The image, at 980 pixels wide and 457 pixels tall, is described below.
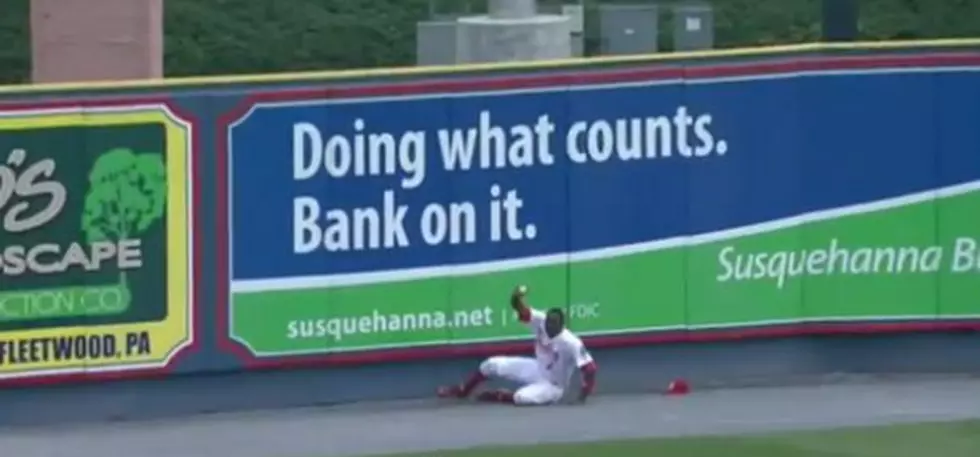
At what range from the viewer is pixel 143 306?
1537 centimetres

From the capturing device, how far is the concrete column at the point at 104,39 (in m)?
20.5

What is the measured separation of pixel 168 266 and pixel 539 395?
240 centimetres

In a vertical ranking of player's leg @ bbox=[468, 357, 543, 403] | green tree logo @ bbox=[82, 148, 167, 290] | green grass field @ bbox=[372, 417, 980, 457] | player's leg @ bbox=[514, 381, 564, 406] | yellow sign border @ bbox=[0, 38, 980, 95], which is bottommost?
green grass field @ bbox=[372, 417, 980, 457]

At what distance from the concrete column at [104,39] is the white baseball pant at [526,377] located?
5.77m

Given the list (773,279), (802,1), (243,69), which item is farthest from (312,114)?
(802,1)

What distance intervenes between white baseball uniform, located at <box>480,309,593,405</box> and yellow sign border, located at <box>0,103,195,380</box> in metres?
1.93

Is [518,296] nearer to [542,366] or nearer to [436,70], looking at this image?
[542,366]

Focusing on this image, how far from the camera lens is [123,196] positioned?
15203mm

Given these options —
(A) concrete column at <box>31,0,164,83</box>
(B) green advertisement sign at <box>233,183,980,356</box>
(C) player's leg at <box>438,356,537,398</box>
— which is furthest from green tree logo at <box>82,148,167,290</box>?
(A) concrete column at <box>31,0,164,83</box>

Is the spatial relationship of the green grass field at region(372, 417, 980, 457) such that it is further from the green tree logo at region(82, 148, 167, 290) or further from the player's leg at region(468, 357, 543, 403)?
the green tree logo at region(82, 148, 167, 290)

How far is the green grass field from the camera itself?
46.0ft

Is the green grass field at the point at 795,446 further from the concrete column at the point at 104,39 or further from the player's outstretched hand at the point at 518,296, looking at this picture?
the concrete column at the point at 104,39

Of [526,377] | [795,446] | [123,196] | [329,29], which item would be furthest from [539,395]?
[329,29]

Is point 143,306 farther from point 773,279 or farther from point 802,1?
point 802,1
